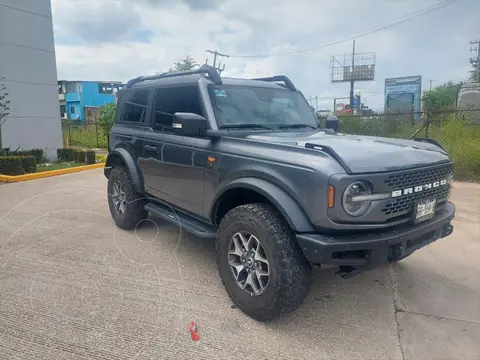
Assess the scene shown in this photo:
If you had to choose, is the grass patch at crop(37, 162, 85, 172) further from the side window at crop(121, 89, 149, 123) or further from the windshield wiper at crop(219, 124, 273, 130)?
the windshield wiper at crop(219, 124, 273, 130)

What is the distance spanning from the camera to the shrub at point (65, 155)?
12352 millimetres

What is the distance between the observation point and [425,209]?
2836 millimetres

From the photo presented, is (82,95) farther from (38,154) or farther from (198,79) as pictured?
(198,79)

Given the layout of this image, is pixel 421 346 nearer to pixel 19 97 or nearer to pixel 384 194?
pixel 384 194

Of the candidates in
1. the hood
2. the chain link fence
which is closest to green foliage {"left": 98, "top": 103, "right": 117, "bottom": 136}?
the chain link fence

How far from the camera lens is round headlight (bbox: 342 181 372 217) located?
243 centimetres

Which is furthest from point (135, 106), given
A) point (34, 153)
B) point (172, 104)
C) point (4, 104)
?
point (4, 104)

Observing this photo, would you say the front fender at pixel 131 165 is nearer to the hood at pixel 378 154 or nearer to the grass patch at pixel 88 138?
the hood at pixel 378 154

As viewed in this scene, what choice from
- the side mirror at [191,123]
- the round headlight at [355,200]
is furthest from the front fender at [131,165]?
the round headlight at [355,200]

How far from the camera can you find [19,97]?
1158 centimetres

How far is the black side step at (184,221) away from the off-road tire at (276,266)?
2.13 feet

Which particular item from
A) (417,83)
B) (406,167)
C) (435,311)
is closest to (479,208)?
(435,311)

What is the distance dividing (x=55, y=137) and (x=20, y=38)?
10.7 feet

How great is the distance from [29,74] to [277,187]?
1198 centimetres
